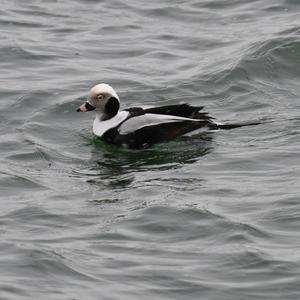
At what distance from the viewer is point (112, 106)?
14805mm

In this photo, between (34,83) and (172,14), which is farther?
(172,14)

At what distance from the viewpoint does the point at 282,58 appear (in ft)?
58.6

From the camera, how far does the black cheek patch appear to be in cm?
1480

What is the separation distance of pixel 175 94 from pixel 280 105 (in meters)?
1.51

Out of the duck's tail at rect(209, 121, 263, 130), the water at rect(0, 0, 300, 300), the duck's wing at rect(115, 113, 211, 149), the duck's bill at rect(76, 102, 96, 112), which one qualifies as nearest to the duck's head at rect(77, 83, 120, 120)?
the duck's bill at rect(76, 102, 96, 112)

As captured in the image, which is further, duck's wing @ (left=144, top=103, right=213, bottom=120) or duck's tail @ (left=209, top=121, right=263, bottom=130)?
duck's tail @ (left=209, top=121, right=263, bottom=130)

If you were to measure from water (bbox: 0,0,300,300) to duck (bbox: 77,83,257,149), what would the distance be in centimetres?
14

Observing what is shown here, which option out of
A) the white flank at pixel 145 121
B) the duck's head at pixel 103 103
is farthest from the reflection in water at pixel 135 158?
the duck's head at pixel 103 103

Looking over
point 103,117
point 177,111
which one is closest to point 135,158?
point 177,111

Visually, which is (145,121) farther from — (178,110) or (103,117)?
(103,117)

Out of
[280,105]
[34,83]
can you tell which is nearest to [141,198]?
[280,105]

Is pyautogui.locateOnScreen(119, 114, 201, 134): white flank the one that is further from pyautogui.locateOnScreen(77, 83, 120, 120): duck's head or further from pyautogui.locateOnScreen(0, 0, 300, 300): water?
pyautogui.locateOnScreen(77, 83, 120, 120): duck's head

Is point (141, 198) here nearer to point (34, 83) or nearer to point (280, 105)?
point (280, 105)

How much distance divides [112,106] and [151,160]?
1.18m
